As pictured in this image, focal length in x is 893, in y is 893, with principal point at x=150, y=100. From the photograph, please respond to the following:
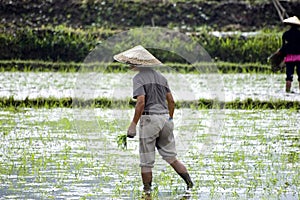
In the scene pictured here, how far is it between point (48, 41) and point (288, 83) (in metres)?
6.98

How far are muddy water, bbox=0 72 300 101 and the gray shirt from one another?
593 centimetres

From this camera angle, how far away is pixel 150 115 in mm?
6629

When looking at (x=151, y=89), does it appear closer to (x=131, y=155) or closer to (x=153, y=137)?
(x=153, y=137)

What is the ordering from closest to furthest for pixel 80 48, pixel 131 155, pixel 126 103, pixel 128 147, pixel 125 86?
pixel 131 155 → pixel 128 147 → pixel 126 103 → pixel 125 86 → pixel 80 48

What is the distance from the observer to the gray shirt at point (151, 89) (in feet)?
21.6

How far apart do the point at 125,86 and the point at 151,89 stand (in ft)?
28.4

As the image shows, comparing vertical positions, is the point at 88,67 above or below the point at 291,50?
below

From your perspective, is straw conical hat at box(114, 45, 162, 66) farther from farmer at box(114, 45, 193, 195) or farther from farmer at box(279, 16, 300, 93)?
farmer at box(279, 16, 300, 93)

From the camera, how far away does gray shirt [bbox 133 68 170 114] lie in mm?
6578

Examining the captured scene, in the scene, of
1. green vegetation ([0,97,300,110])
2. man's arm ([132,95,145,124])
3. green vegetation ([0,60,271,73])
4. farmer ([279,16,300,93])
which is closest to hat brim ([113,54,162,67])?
man's arm ([132,95,145,124])

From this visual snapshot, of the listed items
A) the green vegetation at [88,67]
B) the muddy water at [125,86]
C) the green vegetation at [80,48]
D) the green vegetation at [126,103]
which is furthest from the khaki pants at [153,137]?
the green vegetation at [80,48]

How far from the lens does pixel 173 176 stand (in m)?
7.43

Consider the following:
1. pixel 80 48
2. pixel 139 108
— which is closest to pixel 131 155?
pixel 139 108

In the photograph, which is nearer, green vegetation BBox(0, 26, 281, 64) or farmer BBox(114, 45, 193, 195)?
farmer BBox(114, 45, 193, 195)
